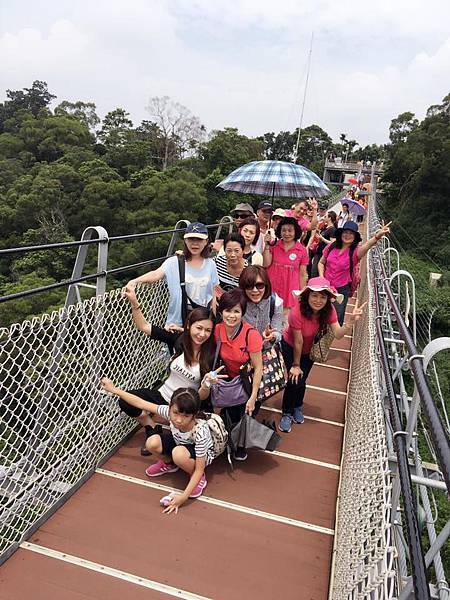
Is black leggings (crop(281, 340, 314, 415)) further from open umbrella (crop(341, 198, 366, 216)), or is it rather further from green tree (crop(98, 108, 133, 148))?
green tree (crop(98, 108, 133, 148))

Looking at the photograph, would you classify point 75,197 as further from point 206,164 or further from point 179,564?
point 179,564

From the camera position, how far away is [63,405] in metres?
2.19

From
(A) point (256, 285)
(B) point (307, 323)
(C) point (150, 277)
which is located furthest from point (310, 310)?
(C) point (150, 277)

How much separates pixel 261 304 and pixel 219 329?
397mm

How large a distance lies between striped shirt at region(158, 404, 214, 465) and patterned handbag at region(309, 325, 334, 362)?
955mm

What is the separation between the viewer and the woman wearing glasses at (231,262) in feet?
9.53

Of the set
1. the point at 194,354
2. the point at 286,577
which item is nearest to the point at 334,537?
the point at 286,577

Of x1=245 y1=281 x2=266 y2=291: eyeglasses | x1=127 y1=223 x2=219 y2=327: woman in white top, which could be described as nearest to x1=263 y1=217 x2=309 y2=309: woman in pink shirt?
x1=127 y1=223 x2=219 y2=327: woman in white top

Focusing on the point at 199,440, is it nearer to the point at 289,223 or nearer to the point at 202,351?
the point at 202,351

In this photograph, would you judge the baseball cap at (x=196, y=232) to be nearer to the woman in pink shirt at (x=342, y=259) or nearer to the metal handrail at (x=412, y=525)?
the woman in pink shirt at (x=342, y=259)

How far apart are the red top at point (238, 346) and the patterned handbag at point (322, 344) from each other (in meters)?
0.56

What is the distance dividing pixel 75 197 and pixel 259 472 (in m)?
28.5

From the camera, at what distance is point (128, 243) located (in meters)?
27.0

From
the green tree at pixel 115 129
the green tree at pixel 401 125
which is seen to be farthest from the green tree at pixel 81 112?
the green tree at pixel 401 125
